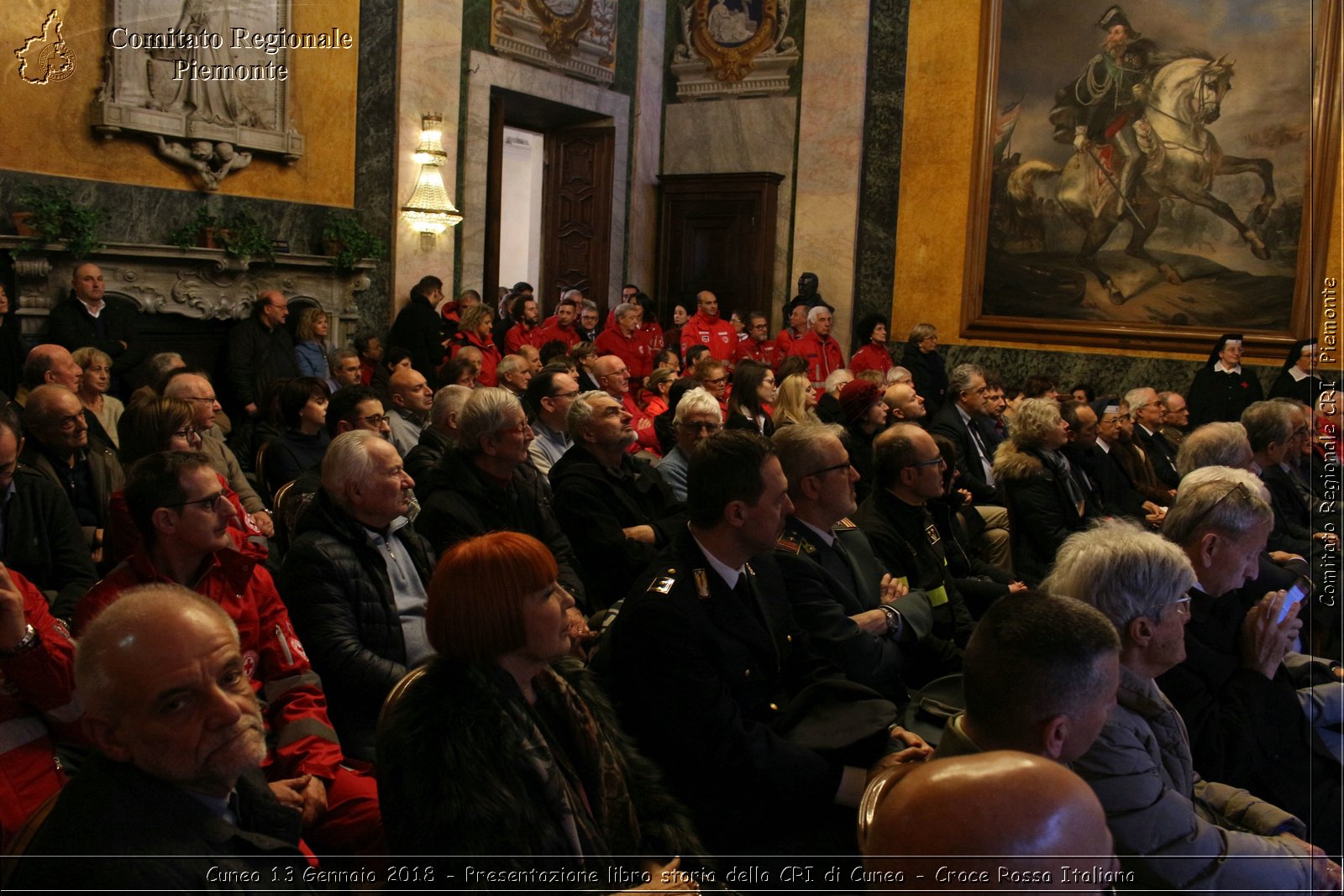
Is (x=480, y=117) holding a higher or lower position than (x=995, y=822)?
higher

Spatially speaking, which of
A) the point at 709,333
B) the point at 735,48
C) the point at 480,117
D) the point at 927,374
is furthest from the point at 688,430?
the point at 735,48

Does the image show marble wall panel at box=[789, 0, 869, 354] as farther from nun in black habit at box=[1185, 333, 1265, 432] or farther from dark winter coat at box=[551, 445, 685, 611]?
dark winter coat at box=[551, 445, 685, 611]

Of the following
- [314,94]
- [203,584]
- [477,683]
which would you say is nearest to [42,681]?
[203,584]

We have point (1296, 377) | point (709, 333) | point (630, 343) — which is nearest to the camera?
point (1296, 377)

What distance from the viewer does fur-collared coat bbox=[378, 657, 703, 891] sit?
6.86 ft

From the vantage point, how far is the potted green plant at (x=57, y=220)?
7.95 metres

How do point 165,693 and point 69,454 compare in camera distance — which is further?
point 69,454

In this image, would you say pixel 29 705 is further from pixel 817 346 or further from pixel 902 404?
pixel 817 346

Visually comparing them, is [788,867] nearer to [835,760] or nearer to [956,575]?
[835,760]

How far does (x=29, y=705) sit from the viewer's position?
2.57 m

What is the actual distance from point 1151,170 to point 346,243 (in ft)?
27.0

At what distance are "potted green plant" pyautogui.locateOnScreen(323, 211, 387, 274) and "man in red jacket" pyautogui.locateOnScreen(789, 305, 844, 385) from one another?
4.42m

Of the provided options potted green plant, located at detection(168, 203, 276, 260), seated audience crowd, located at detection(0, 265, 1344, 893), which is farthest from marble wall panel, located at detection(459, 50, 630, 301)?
seated audience crowd, located at detection(0, 265, 1344, 893)

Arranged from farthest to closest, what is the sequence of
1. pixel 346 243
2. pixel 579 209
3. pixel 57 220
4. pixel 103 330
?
pixel 579 209, pixel 346 243, pixel 57 220, pixel 103 330
